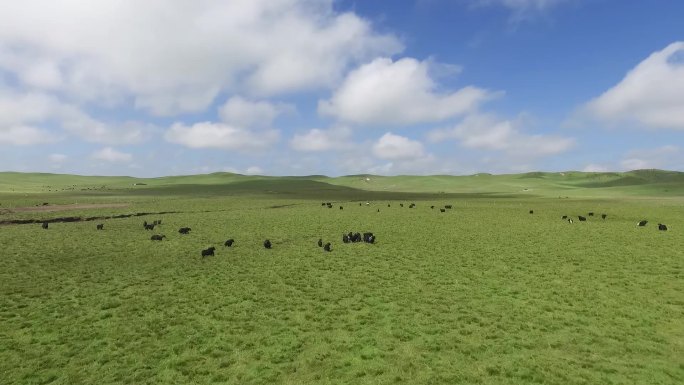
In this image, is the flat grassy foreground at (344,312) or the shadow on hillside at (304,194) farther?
the shadow on hillside at (304,194)

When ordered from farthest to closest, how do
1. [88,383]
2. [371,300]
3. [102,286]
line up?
[102,286] → [371,300] → [88,383]

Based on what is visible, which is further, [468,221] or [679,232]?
[468,221]

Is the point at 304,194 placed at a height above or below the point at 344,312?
above

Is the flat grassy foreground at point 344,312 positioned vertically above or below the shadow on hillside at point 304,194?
below

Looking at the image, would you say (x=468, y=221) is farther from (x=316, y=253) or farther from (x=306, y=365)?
(x=306, y=365)

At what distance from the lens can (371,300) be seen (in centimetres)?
1989

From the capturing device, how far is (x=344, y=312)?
18203mm

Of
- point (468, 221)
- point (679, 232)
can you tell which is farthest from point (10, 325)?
point (679, 232)

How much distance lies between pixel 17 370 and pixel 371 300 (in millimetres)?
13277

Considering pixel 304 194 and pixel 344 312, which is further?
pixel 304 194

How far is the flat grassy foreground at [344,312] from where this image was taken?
13.1 meters

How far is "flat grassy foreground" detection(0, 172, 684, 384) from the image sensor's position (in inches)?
517

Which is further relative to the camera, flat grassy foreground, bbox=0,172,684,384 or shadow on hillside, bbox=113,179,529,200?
shadow on hillside, bbox=113,179,529,200

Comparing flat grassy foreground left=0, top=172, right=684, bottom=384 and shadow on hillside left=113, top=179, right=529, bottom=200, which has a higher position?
shadow on hillside left=113, top=179, right=529, bottom=200
